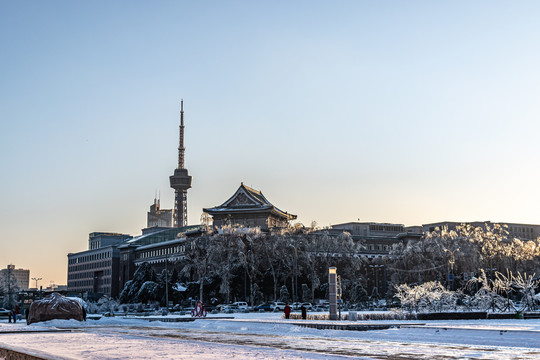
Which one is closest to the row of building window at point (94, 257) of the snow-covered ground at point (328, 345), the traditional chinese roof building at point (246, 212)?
the traditional chinese roof building at point (246, 212)

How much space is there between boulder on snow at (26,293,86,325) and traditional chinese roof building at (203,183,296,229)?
240 ft

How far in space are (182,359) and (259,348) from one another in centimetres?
532

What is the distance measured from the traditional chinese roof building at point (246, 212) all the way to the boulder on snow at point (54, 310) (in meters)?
73.1

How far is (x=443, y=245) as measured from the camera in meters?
98.4

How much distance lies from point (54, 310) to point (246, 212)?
76935 millimetres

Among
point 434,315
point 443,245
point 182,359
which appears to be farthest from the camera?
point 443,245

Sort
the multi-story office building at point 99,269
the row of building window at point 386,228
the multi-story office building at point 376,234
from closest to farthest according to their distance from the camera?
1. the multi-story office building at point 376,234
2. the row of building window at point 386,228
3. the multi-story office building at point 99,269

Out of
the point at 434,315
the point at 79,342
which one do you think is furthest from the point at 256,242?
the point at 79,342

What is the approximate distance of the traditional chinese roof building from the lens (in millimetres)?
122562

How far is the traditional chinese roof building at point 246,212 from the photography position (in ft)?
402

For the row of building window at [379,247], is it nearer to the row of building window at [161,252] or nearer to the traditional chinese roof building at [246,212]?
the traditional chinese roof building at [246,212]

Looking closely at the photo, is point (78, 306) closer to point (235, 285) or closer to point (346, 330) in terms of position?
point (346, 330)

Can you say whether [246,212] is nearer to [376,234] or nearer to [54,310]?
[376,234]

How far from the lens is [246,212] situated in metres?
123
